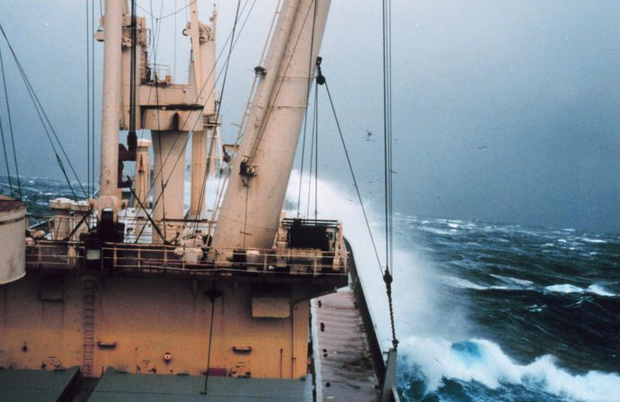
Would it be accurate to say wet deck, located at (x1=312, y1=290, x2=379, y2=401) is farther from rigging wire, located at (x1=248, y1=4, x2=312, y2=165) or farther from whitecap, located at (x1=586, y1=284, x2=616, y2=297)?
whitecap, located at (x1=586, y1=284, x2=616, y2=297)

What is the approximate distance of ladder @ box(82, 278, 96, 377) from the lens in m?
16.4

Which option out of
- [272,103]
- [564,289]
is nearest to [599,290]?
[564,289]

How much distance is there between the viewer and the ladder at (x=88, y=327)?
53.7 feet

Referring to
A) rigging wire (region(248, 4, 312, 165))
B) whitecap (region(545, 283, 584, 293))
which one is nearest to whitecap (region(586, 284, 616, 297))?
whitecap (region(545, 283, 584, 293))

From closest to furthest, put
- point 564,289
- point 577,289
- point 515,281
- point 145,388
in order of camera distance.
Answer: point 145,388 < point 564,289 < point 577,289 < point 515,281

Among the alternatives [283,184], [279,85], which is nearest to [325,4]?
[279,85]

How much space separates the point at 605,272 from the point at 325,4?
71.6 meters

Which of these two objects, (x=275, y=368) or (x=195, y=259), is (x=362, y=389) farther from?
(x=195, y=259)

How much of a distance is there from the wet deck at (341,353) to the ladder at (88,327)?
21.9ft

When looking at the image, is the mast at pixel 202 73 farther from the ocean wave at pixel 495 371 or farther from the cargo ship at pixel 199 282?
the ocean wave at pixel 495 371

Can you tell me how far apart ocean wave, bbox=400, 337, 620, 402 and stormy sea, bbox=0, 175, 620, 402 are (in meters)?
0.06

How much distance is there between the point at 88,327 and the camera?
16453 mm

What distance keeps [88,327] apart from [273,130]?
25.7 feet

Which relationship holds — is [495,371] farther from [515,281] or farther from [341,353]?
[515,281]
